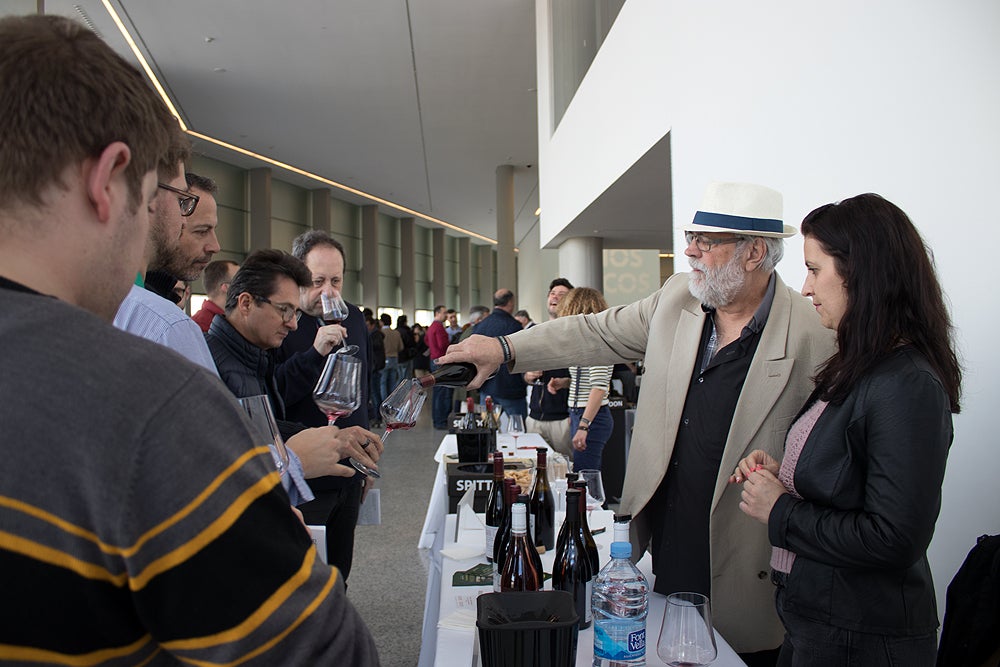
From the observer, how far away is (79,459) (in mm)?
516

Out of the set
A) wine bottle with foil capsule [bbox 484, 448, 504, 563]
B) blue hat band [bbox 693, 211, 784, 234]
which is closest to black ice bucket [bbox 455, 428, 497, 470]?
wine bottle with foil capsule [bbox 484, 448, 504, 563]

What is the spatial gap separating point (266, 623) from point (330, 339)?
2024 millimetres

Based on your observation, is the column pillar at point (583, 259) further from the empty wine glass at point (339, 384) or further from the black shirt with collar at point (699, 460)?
the empty wine glass at point (339, 384)

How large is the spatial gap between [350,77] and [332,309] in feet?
24.6

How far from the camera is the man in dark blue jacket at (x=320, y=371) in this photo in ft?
8.29

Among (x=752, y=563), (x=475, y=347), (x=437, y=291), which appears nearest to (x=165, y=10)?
(x=475, y=347)

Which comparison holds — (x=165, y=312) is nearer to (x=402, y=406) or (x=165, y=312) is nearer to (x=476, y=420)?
(x=402, y=406)

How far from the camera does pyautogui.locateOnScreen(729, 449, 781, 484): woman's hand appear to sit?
157 centimetres

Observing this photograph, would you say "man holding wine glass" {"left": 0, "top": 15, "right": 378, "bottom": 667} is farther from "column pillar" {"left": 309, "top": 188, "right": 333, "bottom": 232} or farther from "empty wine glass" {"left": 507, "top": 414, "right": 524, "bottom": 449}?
"column pillar" {"left": 309, "top": 188, "right": 333, "bottom": 232}

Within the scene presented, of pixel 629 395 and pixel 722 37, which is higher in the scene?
pixel 722 37

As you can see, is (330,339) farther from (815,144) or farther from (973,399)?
(973,399)

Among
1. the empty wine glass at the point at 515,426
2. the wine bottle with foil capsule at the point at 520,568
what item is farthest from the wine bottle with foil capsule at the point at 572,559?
the empty wine glass at the point at 515,426

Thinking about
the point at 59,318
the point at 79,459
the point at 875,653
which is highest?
the point at 59,318

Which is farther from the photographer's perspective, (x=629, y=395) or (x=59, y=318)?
(x=629, y=395)
